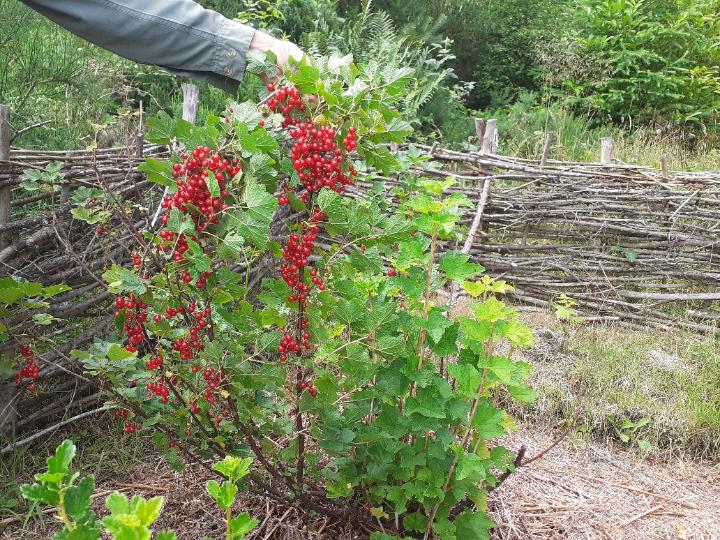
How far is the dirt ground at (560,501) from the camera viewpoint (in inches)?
69.0

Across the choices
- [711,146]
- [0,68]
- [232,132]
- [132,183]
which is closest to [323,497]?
[232,132]

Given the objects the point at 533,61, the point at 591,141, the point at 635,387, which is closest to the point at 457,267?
the point at 635,387

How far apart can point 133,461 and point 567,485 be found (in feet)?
5.21

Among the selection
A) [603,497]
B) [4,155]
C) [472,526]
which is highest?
[4,155]

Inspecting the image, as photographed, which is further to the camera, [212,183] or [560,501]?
[560,501]

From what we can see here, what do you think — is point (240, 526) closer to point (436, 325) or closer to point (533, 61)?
point (436, 325)

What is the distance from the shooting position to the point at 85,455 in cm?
214

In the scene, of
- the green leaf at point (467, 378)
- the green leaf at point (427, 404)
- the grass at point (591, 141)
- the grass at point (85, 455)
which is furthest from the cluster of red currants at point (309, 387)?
the grass at point (591, 141)

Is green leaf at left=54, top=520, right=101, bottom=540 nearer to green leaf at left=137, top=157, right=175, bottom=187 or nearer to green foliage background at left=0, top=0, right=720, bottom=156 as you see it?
green leaf at left=137, top=157, right=175, bottom=187

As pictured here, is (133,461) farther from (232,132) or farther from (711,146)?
(711,146)

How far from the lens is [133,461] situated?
2.12 metres

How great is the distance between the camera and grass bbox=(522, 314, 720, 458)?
2836 mm

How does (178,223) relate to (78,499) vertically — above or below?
above

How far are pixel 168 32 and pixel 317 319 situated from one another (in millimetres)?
778
